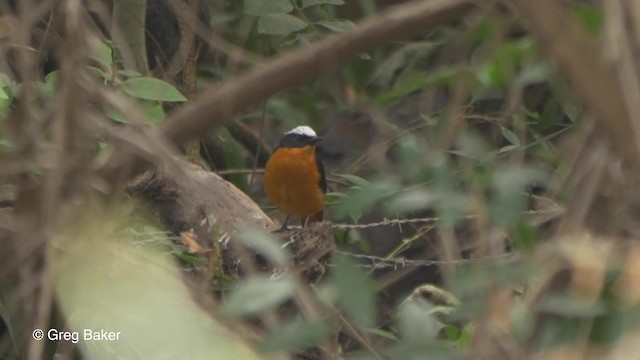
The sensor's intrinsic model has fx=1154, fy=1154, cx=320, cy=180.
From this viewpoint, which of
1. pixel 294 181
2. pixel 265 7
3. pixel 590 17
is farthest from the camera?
pixel 294 181

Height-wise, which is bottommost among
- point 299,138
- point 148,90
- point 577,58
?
point 299,138

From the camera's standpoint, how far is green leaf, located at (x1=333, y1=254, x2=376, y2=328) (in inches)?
40.4

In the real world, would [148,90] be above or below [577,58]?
below

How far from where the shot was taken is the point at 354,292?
1037 mm

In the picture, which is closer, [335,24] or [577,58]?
[577,58]

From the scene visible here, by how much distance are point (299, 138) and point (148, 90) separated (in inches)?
88.2

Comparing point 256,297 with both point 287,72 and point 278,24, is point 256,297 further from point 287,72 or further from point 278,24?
point 278,24

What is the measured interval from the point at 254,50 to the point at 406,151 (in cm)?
233

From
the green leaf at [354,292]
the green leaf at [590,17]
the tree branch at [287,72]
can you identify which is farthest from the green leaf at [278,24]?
the tree branch at [287,72]

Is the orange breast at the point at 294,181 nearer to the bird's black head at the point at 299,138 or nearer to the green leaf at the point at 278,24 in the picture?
the bird's black head at the point at 299,138

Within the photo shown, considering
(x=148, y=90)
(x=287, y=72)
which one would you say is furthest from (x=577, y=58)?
(x=148, y=90)

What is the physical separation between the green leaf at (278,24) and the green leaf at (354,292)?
7.42 ft

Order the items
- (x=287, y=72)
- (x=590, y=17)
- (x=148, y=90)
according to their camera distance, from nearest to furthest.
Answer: (x=287, y=72)
(x=590, y=17)
(x=148, y=90)

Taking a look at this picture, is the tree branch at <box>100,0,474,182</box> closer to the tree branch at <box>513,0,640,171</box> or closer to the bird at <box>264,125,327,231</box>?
the tree branch at <box>513,0,640,171</box>
